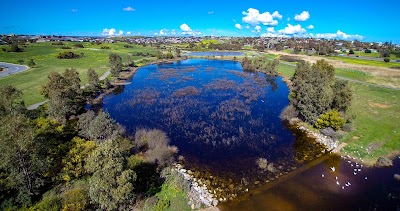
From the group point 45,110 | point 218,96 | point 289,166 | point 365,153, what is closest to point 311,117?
point 365,153

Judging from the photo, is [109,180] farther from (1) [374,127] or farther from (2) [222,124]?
(1) [374,127]

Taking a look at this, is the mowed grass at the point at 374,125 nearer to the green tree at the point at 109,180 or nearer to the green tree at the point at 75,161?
the green tree at the point at 109,180

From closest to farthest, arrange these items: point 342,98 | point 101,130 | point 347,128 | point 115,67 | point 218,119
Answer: point 101,130, point 347,128, point 342,98, point 218,119, point 115,67

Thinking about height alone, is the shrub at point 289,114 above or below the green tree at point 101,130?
below

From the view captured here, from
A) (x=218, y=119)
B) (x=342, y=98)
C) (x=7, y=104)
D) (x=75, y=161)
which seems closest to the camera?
(x=75, y=161)

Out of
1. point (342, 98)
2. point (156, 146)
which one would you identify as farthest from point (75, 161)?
point (342, 98)

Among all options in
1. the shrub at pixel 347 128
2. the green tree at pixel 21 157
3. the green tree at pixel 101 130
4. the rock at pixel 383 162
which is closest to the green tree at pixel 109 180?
the green tree at pixel 21 157

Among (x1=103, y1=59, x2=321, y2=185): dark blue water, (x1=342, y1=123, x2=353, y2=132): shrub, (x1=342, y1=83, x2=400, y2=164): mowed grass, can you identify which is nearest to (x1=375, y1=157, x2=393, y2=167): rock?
(x1=342, y1=83, x2=400, y2=164): mowed grass

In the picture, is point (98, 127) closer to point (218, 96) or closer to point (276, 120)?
point (276, 120)

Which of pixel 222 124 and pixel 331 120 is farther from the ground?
pixel 331 120
